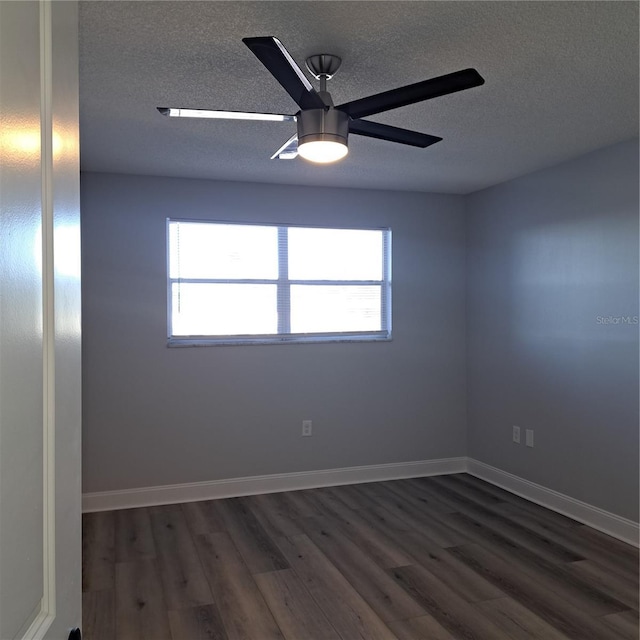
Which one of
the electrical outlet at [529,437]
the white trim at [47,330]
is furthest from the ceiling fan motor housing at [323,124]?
the electrical outlet at [529,437]

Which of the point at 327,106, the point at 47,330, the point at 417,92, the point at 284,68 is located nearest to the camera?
the point at 47,330

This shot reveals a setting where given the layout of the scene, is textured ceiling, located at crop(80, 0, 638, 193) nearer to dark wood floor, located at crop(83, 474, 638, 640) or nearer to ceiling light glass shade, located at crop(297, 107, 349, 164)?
ceiling light glass shade, located at crop(297, 107, 349, 164)

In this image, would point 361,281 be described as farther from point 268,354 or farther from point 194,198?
point 194,198

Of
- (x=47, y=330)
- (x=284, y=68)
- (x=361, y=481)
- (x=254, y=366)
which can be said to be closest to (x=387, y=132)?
(x=284, y=68)

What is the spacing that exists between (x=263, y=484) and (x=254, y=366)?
36.5 inches

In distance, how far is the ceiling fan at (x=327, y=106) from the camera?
5.88 feet

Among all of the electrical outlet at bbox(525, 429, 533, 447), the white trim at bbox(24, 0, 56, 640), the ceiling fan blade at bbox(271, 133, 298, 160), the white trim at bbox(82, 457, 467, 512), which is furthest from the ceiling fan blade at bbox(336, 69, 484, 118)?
→ the white trim at bbox(82, 457, 467, 512)

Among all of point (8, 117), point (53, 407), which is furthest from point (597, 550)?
point (8, 117)

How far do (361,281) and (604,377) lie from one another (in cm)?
199

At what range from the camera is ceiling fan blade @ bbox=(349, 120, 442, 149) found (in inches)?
86.4

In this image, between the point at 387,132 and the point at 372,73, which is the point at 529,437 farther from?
the point at 372,73

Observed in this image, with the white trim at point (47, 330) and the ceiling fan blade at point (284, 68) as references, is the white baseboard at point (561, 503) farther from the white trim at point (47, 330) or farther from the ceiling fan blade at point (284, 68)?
the white trim at point (47, 330)

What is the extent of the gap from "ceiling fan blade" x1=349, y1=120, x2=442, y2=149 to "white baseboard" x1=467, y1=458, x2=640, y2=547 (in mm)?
2675

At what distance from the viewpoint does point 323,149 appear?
2.07 metres
